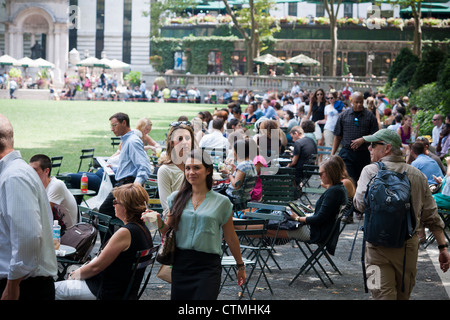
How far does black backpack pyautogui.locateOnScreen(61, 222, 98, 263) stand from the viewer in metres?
6.87

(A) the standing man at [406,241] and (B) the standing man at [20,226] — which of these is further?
(A) the standing man at [406,241]

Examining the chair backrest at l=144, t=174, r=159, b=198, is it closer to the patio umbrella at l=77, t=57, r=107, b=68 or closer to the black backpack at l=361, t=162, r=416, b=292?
the black backpack at l=361, t=162, r=416, b=292

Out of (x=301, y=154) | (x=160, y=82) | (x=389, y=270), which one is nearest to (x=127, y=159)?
(x=389, y=270)

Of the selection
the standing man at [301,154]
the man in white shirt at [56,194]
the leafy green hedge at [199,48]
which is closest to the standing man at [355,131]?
the standing man at [301,154]

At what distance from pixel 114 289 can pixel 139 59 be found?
7200cm

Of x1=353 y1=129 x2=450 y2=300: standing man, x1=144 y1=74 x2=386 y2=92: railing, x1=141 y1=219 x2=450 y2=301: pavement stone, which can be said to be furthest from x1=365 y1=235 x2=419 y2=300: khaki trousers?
x1=144 y1=74 x2=386 y2=92: railing

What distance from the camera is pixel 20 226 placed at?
4.06 metres

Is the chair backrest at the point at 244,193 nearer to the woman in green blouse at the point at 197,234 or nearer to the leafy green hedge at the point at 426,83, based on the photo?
the woman in green blouse at the point at 197,234

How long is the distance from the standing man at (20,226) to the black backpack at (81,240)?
250cm

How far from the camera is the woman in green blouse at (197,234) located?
16.7ft

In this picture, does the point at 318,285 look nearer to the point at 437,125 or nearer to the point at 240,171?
the point at 240,171

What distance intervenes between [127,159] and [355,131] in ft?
14.8
